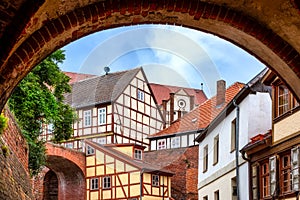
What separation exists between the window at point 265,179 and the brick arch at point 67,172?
57.6ft

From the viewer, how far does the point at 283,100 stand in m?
15.9

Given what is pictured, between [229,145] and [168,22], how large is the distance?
47.2ft

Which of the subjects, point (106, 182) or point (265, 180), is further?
point (106, 182)

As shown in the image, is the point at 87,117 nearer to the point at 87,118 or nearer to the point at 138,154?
the point at 87,118

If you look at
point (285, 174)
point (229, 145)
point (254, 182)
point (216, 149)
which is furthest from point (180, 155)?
point (285, 174)

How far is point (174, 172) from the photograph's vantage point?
123 ft

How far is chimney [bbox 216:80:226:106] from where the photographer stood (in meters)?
28.2

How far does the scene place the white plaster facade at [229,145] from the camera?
1802cm

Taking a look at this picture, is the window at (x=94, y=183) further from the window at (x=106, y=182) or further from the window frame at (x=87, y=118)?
the window frame at (x=87, y=118)

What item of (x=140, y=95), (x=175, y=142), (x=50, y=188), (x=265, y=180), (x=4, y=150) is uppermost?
(x=140, y=95)

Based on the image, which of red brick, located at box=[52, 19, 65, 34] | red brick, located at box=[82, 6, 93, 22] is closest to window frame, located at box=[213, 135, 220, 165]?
red brick, located at box=[82, 6, 93, 22]

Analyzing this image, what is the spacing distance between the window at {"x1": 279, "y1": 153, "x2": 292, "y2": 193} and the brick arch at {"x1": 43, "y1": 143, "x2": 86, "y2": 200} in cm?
1887

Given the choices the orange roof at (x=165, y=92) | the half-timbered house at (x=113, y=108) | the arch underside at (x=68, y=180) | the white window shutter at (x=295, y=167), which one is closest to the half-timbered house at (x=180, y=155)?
the half-timbered house at (x=113, y=108)

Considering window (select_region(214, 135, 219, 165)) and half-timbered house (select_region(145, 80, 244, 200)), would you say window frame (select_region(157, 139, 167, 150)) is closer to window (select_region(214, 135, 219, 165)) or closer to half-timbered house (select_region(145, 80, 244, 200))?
half-timbered house (select_region(145, 80, 244, 200))
